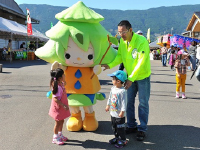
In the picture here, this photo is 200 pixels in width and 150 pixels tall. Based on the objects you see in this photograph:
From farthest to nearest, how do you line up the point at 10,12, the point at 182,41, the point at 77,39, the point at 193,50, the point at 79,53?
the point at 10,12, the point at 182,41, the point at 193,50, the point at 79,53, the point at 77,39

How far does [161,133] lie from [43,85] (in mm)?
5484

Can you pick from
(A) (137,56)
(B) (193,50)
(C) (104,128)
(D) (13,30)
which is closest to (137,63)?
(A) (137,56)

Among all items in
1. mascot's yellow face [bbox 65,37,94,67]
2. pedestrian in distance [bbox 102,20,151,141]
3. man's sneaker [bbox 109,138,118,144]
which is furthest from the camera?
mascot's yellow face [bbox 65,37,94,67]

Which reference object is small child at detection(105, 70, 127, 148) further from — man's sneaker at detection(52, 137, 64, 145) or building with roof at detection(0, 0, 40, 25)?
building with roof at detection(0, 0, 40, 25)

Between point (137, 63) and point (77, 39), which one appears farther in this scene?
point (77, 39)

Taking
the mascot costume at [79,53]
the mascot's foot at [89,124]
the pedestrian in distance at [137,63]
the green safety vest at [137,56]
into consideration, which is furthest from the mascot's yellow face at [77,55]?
the mascot's foot at [89,124]

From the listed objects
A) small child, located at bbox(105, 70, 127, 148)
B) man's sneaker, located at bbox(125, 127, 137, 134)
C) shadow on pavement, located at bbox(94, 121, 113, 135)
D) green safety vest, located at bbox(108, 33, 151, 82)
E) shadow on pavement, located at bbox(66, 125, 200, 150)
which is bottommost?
shadow on pavement, located at bbox(66, 125, 200, 150)

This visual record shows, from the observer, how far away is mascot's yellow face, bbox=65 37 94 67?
3.92m

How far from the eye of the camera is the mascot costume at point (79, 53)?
3.85m

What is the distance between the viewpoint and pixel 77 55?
12.9 feet

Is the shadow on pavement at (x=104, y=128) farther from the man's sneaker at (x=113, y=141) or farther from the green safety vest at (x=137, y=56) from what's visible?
the green safety vest at (x=137, y=56)

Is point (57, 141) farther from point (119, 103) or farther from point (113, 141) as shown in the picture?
point (119, 103)

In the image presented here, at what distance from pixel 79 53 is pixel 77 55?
5cm

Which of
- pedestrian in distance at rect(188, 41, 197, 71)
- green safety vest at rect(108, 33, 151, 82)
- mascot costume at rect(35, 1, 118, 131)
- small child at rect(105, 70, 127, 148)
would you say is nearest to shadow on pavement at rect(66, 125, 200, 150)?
small child at rect(105, 70, 127, 148)
